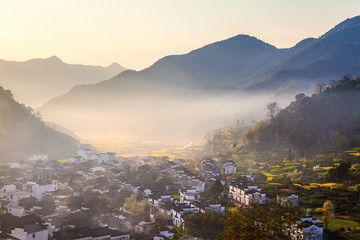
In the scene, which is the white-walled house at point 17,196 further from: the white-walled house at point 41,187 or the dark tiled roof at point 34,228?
the dark tiled roof at point 34,228

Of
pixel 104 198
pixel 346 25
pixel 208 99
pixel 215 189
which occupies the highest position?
pixel 346 25

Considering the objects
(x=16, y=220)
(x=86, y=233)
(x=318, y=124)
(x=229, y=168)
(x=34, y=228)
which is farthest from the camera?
(x=318, y=124)

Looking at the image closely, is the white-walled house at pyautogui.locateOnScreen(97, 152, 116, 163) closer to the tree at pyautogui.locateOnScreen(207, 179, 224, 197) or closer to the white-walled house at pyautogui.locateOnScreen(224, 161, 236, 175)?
the white-walled house at pyautogui.locateOnScreen(224, 161, 236, 175)

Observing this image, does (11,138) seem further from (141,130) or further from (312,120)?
(141,130)

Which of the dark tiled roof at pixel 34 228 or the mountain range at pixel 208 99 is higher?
the mountain range at pixel 208 99

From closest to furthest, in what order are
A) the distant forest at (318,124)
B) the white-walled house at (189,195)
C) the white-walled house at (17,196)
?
the white-walled house at (17,196), the white-walled house at (189,195), the distant forest at (318,124)

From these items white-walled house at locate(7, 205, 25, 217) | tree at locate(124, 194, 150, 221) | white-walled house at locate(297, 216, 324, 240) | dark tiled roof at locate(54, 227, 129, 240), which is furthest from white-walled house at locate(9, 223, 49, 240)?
white-walled house at locate(297, 216, 324, 240)

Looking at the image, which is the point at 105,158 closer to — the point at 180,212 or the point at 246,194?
the point at 246,194

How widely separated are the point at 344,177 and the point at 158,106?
456 ft

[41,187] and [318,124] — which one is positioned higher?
[318,124]

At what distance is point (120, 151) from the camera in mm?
74688

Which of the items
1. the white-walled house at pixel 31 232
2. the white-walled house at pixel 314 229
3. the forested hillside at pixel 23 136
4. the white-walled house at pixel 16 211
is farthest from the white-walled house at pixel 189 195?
the forested hillside at pixel 23 136

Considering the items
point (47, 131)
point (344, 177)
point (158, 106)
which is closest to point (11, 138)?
point (47, 131)

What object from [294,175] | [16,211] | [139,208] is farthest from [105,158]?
[16,211]
